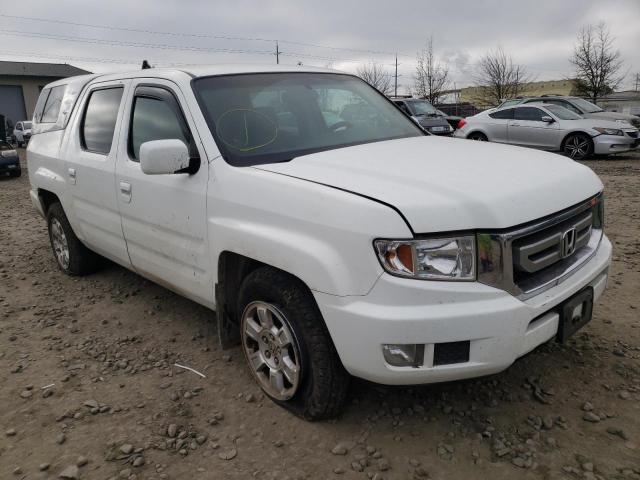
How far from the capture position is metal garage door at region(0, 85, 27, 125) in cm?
3825

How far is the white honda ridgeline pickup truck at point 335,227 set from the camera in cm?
218

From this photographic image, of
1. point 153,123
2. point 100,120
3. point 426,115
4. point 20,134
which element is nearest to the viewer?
point 153,123

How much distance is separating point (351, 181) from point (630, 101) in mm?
40609

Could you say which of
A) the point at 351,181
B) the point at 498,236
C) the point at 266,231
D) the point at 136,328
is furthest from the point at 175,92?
the point at 498,236

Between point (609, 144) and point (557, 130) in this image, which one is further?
point (557, 130)

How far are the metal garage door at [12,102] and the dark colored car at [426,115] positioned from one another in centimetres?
3251

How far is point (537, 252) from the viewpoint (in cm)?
236

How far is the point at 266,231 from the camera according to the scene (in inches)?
101

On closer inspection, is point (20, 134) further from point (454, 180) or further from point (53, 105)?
point (454, 180)

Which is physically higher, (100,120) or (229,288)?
(100,120)

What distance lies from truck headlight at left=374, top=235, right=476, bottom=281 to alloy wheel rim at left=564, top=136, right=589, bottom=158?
38.8ft

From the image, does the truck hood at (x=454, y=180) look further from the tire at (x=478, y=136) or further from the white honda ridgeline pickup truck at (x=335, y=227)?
the tire at (x=478, y=136)

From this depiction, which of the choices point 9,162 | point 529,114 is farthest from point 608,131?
point 9,162

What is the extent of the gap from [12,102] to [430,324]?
4412 centimetres
